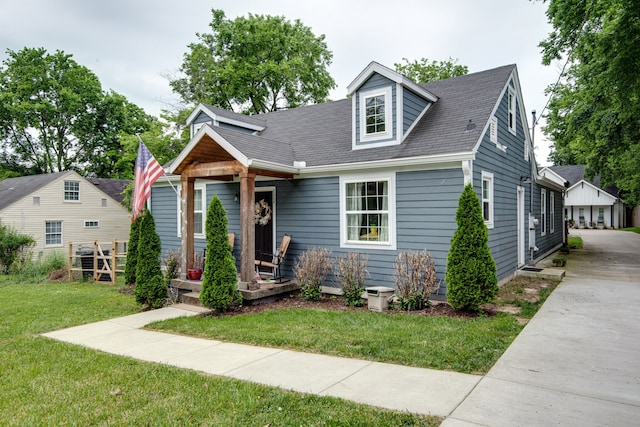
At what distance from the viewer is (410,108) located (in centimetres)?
873

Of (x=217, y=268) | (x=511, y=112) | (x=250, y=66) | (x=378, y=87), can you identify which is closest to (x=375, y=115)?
(x=378, y=87)

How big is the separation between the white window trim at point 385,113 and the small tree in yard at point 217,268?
3.79 m

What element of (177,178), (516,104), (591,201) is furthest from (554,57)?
(591,201)

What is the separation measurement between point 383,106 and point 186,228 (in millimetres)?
5239

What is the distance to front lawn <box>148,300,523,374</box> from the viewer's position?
4.48 meters

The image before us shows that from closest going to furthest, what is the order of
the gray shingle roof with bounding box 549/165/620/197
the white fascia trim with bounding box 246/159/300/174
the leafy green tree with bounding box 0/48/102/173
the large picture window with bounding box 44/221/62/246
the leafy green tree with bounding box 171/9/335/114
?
the white fascia trim with bounding box 246/159/300/174
the leafy green tree with bounding box 171/9/335/114
the large picture window with bounding box 44/221/62/246
the leafy green tree with bounding box 0/48/102/173
the gray shingle roof with bounding box 549/165/620/197

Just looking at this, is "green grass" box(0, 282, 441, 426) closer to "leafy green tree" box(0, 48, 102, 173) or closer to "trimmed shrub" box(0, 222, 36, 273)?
"trimmed shrub" box(0, 222, 36, 273)

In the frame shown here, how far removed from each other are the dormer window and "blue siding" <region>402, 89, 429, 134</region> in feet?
1.04

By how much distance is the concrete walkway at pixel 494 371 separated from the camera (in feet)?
10.5

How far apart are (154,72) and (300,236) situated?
1493cm

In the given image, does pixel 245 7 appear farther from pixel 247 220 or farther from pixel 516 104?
pixel 247 220

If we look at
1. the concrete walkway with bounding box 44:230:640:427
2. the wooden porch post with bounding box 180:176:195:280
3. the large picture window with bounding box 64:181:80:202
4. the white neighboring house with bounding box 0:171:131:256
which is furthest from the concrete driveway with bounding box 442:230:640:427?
the large picture window with bounding box 64:181:80:202

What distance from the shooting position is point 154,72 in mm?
19562

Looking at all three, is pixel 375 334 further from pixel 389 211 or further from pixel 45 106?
pixel 45 106
